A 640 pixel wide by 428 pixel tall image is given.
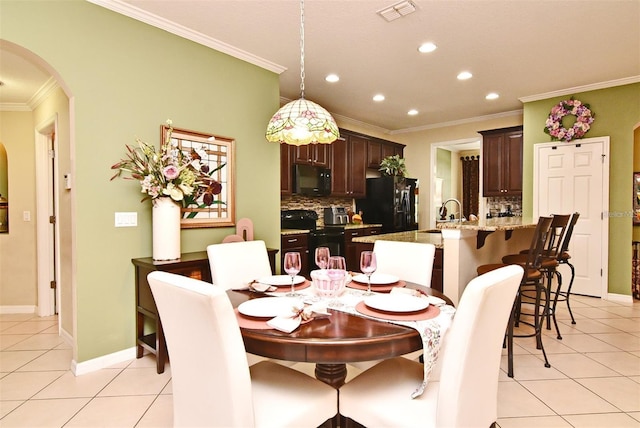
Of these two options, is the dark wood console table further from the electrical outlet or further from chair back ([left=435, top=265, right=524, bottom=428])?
chair back ([left=435, top=265, right=524, bottom=428])

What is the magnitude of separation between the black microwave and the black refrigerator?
1118 millimetres

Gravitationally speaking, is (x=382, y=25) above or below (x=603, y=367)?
above

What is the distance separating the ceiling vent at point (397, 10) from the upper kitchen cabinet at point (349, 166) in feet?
8.75

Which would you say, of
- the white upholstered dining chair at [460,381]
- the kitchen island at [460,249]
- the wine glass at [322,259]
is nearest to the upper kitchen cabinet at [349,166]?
the kitchen island at [460,249]

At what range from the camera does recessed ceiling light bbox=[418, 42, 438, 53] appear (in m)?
3.25

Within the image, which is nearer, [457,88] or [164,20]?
[164,20]

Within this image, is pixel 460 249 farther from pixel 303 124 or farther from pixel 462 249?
pixel 303 124

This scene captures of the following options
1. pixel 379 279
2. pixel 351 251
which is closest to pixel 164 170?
pixel 379 279

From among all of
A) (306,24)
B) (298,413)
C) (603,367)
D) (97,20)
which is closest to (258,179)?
(306,24)

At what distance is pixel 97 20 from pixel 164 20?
0.49 m

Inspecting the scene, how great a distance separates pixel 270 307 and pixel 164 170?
159 centimetres

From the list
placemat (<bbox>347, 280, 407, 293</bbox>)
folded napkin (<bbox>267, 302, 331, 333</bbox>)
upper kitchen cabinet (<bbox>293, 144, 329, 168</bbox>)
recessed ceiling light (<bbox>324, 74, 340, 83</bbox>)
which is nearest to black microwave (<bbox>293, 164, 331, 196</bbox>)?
upper kitchen cabinet (<bbox>293, 144, 329, 168</bbox>)

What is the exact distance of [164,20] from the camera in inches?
112

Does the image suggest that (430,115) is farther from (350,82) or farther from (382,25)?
(382,25)
